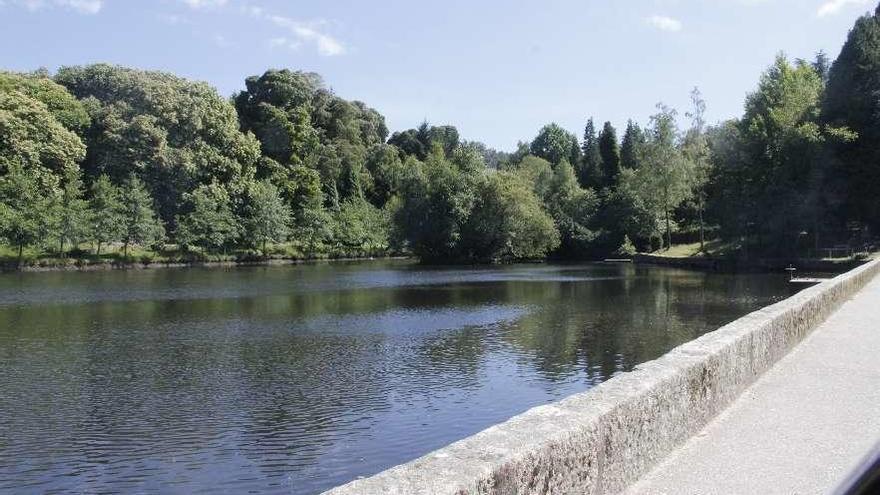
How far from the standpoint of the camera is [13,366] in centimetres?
1914

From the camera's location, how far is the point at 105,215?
65500 mm

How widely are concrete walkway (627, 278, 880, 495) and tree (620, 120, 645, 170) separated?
84.9m

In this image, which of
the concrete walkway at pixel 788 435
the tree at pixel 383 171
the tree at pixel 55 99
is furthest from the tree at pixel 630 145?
the concrete walkway at pixel 788 435

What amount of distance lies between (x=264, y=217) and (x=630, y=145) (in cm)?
5054

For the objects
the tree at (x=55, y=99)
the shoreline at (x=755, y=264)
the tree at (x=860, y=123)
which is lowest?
the shoreline at (x=755, y=264)

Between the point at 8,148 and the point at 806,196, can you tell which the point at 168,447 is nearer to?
the point at 806,196

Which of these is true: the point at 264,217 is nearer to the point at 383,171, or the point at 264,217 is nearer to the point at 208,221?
the point at 208,221

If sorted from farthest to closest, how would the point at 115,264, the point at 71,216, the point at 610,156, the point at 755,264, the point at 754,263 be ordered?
the point at 610,156 → the point at 115,264 → the point at 71,216 → the point at 754,263 → the point at 755,264

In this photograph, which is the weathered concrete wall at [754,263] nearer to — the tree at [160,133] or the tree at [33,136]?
the tree at [160,133]

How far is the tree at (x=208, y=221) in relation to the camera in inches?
2837

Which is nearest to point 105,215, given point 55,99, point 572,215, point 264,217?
point 55,99

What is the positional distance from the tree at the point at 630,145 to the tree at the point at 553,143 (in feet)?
53.8

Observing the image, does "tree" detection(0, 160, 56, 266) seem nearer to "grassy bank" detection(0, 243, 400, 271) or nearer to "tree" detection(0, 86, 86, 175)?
"grassy bank" detection(0, 243, 400, 271)

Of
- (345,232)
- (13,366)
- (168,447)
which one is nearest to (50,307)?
(13,366)
